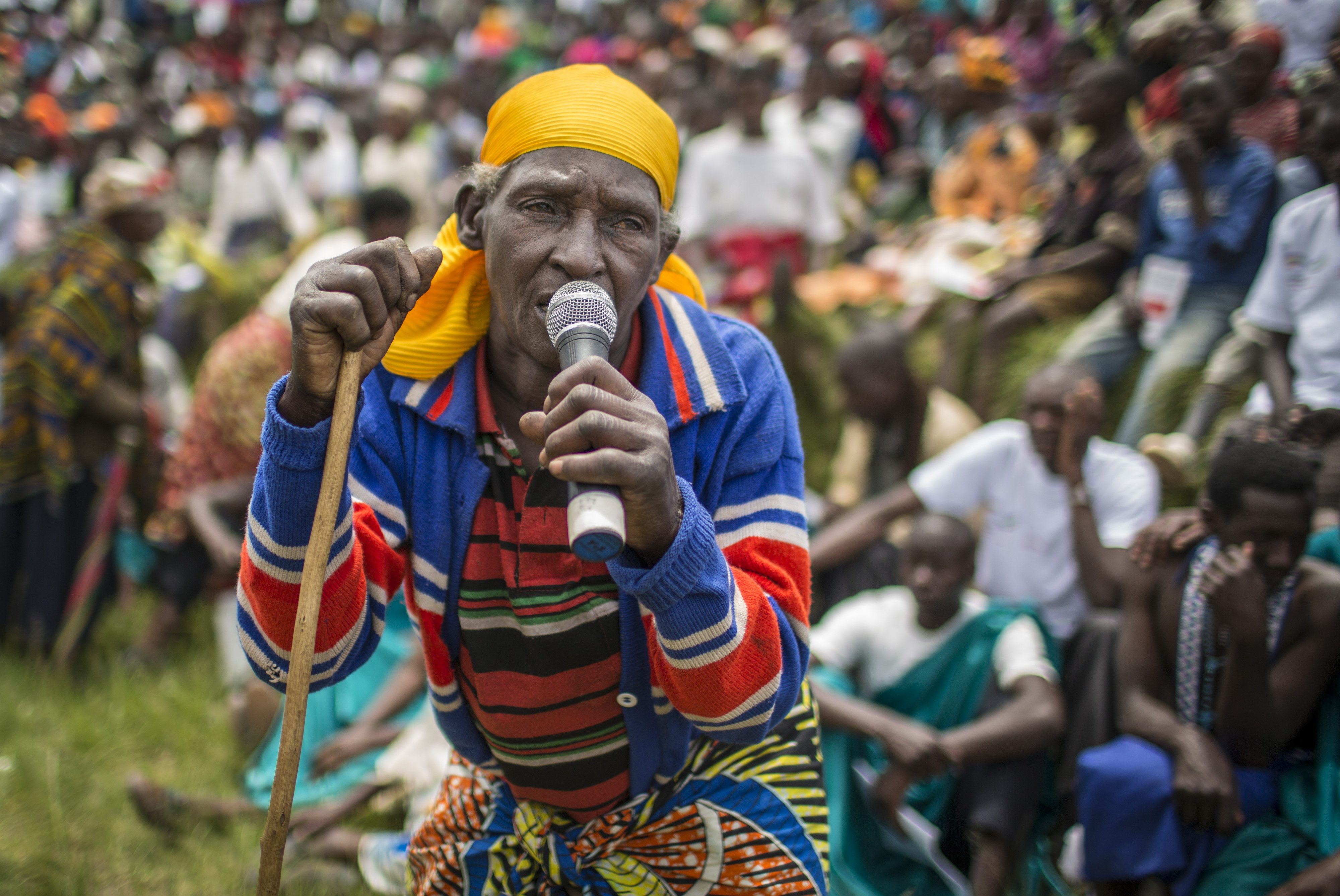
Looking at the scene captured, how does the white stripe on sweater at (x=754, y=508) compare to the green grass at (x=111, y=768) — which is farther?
the green grass at (x=111, y=768)

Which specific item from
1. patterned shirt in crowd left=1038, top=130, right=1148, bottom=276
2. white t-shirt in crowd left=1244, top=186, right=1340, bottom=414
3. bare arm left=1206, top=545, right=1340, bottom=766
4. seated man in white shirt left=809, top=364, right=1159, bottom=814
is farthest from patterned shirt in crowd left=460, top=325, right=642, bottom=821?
patterned shirt in crowd left=1038, top=130, right=1148, bottom=276

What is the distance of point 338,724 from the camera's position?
4.62 m

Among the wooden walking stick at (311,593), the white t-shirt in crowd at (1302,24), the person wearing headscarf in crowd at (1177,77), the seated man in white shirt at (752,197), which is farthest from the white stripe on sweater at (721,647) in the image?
the seated man in white shirt at (752,197)

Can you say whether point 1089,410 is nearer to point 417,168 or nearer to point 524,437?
point 524,437

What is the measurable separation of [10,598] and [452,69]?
12855mm

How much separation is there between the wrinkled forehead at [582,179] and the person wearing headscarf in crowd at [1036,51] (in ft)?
26.4

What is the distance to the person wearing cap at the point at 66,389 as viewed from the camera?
17.2ft

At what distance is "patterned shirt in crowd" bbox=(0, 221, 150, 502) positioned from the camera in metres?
5.22

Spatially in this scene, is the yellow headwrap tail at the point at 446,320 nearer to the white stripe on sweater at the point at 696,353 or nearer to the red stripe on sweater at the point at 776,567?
the white stripe on sweater at the point at 696,353

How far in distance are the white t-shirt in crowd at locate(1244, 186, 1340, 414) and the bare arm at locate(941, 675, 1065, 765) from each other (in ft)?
5.11

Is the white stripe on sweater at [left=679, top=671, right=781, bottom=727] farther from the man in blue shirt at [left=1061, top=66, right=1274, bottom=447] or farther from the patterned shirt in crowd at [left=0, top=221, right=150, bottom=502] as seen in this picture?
the patterned shirt in crowd at [left=0, top=221, right=150, bottom=502]

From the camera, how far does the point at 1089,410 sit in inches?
158

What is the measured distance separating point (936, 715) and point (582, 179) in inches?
109

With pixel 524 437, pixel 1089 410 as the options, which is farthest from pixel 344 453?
pixel 1089 410
